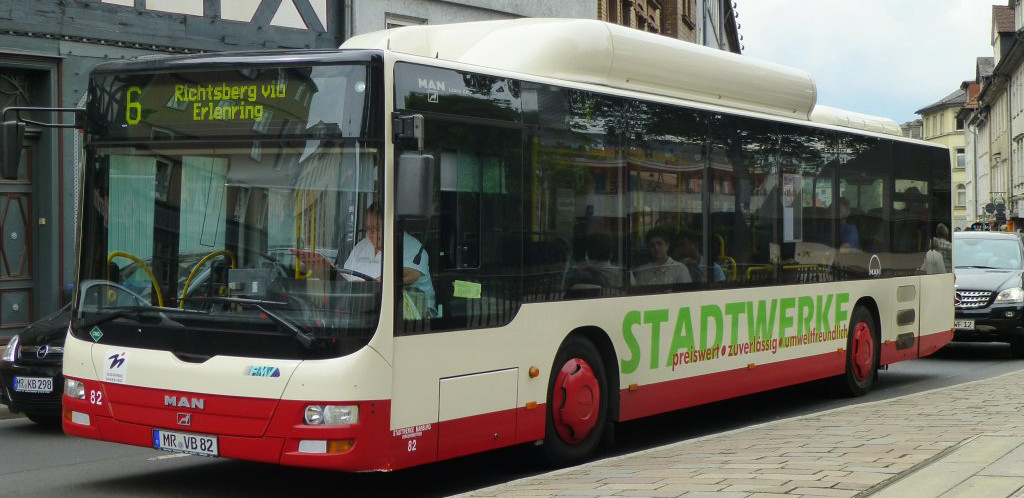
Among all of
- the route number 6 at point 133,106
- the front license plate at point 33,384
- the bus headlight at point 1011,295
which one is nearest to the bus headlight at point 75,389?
the route number 6 at point 133,106

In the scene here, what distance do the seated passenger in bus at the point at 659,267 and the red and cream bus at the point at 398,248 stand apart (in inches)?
0.9

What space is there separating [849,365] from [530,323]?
5.90 m

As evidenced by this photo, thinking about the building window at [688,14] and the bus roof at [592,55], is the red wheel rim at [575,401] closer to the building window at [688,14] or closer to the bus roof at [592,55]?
the bus roof at [592,55]

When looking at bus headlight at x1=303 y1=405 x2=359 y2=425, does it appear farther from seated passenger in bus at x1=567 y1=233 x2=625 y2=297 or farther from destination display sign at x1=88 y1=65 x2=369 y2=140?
seated passenger in bus at x1=567 y1=233 x2=625 y2=297

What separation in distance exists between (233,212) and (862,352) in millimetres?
8115

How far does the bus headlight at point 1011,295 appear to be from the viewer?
1836cm

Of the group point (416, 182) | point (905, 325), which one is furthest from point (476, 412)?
point (905, 325)

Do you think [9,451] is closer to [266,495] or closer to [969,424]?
[266,495]

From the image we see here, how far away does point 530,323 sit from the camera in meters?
8.37

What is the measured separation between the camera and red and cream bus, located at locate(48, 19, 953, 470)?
7129 millimetres

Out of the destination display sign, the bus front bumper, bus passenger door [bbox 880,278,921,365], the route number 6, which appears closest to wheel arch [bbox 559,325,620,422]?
the bus front bumper

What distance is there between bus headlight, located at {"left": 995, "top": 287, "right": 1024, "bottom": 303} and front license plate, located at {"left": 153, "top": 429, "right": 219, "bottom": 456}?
14062mm

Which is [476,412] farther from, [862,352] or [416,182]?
[862,352]

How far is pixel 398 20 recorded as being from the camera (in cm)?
2230
